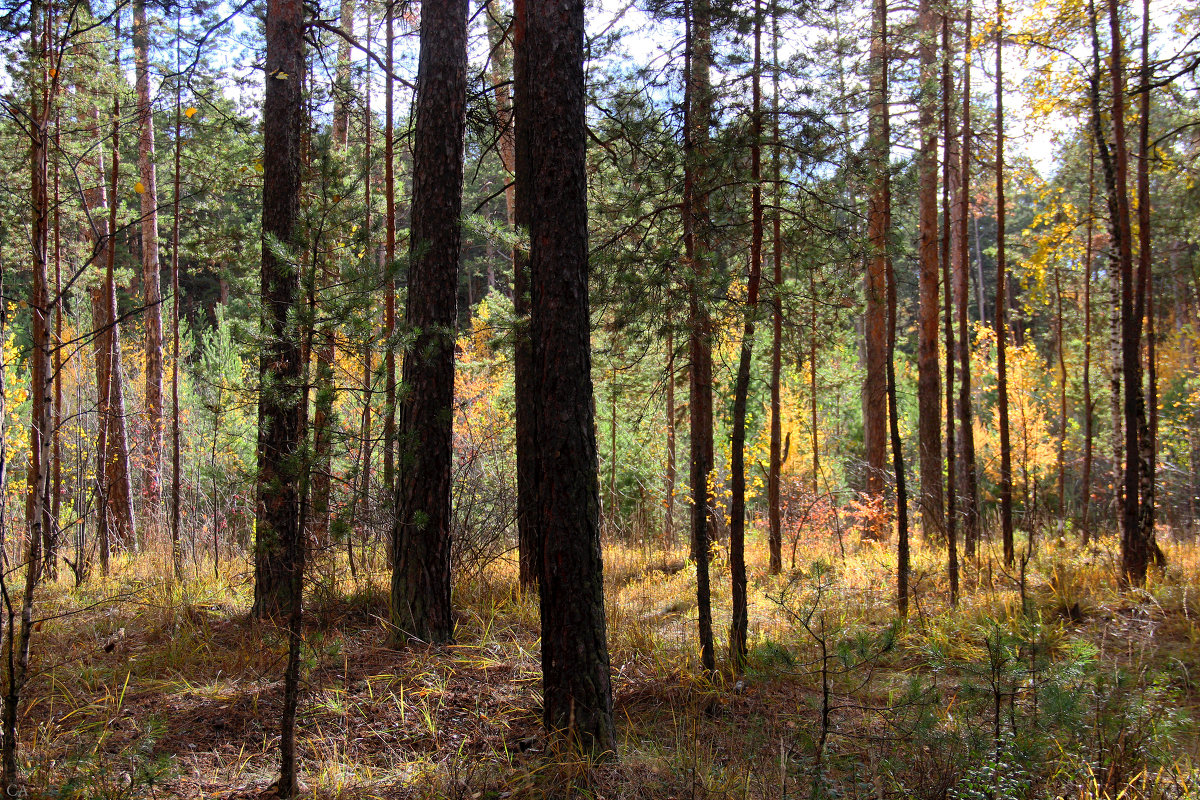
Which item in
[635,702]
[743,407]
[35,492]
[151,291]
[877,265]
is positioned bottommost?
[635,702]

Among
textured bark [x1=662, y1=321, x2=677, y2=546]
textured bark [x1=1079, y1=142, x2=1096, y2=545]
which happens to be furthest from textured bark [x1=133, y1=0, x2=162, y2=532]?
textured bark [x1=1079, y1=142, x2=1096, y2=545]

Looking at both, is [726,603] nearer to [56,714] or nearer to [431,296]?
[431,296]

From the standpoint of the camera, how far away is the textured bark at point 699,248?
451cm

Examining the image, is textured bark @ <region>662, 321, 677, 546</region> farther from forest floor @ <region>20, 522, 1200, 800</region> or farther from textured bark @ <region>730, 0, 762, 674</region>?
forest floor @ <region>20, 522, 1200, 800</region>

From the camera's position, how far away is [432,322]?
459 centimetres

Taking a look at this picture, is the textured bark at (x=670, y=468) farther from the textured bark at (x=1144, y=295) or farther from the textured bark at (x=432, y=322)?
the textured bark at (x=1144, y=295)

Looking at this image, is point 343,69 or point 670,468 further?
point 670,468

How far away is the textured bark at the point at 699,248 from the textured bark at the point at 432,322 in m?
1.69

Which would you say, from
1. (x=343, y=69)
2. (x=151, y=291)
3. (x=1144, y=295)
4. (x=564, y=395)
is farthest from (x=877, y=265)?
(x=151, y=291)

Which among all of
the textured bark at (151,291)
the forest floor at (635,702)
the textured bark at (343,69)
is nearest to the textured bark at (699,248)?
the forest floor at (635,702)

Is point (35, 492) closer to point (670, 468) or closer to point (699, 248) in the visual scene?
A: point (699, 248)

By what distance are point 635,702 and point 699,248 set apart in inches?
125

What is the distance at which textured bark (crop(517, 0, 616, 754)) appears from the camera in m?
3.27

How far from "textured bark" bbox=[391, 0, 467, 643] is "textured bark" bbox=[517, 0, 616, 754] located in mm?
1417
